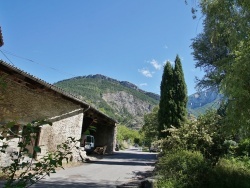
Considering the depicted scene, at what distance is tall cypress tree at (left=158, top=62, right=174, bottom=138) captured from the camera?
2512cm

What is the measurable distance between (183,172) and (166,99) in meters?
16.6

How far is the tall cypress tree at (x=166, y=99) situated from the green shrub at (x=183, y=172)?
46.5 feet

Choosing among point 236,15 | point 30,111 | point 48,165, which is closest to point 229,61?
point 236,15

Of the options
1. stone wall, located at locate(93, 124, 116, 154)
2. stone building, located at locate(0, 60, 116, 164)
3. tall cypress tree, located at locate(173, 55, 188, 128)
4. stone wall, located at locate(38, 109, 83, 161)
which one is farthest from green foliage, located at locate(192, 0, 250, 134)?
stone wall, located at locate(93, 124, 116, 154)

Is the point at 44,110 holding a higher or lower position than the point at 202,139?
higher

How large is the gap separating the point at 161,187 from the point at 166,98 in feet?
59.1

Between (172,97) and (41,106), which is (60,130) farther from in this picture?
(172,97)

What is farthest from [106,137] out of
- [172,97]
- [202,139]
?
[202,139]

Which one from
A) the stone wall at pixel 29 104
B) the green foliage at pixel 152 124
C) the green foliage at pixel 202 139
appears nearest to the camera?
the green foliage at pixel 202 139

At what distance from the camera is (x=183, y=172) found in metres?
9.26

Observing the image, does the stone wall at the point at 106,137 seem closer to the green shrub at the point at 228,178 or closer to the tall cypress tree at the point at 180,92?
the tall cypress tree at the point at 180,92

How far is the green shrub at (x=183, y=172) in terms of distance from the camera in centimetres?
850

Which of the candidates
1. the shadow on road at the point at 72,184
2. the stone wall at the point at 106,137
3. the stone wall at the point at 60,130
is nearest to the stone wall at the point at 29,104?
the stone wall at the point at 60,130

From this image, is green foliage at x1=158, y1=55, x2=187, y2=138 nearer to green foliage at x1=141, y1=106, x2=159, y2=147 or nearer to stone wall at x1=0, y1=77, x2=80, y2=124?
stone wall at x1=0, y1=77, x2=80, y2=124
